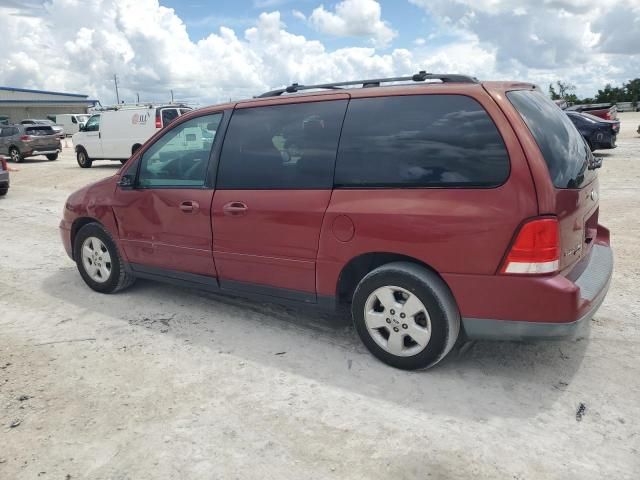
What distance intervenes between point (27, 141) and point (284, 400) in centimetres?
2209

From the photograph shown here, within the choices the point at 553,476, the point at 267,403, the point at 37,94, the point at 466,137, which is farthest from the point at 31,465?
the point at 37,94

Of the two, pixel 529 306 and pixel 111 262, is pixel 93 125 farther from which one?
pixel 529 306

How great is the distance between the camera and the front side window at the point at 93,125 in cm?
1869

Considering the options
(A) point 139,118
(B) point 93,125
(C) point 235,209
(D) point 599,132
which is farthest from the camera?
(B) point 93,125

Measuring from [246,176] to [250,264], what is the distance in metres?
0.67

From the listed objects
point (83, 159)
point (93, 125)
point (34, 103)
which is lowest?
point (83, 159)

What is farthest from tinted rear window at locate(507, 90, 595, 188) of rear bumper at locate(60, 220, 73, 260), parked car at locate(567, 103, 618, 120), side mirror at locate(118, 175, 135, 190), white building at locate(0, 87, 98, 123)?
white building at locate(0, 87, 98, 123)

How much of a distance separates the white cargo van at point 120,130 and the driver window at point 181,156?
12398mm

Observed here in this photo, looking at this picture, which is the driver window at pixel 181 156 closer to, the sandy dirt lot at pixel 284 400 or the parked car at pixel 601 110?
the sandy dirt lot at pixel 284 400

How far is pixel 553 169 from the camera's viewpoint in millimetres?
2998

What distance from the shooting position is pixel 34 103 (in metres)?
65.7

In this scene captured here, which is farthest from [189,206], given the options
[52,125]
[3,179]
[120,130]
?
[52,125]

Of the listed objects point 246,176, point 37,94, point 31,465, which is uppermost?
point 37,94

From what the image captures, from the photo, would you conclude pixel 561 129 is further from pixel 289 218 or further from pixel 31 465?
pixel 31 465
